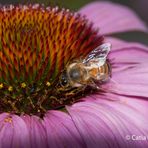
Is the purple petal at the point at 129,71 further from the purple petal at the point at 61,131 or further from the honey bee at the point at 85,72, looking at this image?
the purple petal at the point at 61,131

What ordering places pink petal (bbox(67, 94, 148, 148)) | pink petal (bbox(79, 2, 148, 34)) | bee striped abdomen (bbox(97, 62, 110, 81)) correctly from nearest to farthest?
pink petal (bbox(67, 94, 148, 148))
bee striped abdomen (bbox(97, 62, 110, 81))
pink petal (bbox(79, 2, 148, 34))

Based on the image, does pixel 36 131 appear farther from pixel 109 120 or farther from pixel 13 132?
pixel 109 120

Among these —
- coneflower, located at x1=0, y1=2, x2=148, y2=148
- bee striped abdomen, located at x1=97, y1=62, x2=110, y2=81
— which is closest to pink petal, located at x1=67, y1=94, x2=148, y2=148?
coneflower, located at x1=0, y1=2, x2=148, y2=148

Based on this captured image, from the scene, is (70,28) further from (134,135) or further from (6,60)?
(134,135)

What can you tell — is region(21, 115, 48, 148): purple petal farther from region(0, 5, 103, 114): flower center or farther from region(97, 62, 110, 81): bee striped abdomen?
region(97, 62, 110, 81): bee striped abdomen

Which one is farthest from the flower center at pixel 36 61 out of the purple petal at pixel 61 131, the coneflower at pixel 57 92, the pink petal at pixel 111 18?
the pink petal at pixel 111 18
